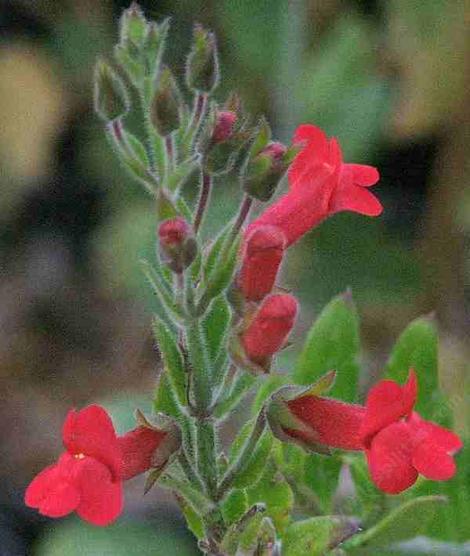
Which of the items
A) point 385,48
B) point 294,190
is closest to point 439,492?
point 294,190

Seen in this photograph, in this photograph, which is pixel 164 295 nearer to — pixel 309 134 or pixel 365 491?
pixel 309 134

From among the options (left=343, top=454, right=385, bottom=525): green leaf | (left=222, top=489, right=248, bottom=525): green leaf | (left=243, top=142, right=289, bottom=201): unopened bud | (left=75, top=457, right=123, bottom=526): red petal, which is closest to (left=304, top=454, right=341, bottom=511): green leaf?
(left=343, top=454, right=385, bottom=525): green leaf

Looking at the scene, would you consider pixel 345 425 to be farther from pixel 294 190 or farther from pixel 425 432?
pixel 294 190

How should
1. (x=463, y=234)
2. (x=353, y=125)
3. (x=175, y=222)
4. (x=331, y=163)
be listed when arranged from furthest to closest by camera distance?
(x=463, y=234) < (x=353, y=125) < (x=331, y=163) < (x=175, y=222)

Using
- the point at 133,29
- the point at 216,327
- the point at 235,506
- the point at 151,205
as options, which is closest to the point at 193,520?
the point at 235,506

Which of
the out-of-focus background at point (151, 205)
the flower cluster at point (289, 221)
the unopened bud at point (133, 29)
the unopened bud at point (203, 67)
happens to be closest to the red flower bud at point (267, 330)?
the flower cluster at point (289, 221)

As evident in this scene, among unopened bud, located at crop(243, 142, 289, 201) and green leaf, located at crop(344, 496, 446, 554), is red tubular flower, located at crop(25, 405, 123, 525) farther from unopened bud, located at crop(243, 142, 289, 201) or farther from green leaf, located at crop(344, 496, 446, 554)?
green leaf, located at crop(344, 496, 446, 554)

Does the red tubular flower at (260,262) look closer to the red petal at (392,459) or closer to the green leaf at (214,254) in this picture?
the green leaf at (214,254)

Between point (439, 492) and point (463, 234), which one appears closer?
point (439, 492)
